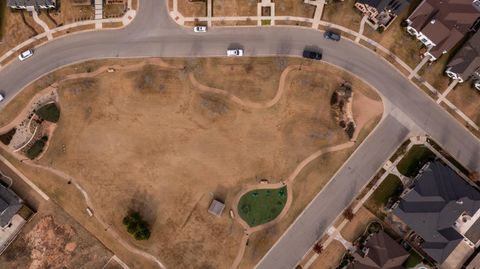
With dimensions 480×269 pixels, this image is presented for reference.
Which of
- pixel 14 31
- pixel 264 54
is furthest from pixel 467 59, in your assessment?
pixel 14 31

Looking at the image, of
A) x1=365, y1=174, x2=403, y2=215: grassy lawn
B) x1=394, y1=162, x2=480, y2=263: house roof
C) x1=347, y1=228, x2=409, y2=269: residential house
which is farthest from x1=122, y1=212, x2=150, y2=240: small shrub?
x1=394, y1=162, x2=480, y2=263: house roof

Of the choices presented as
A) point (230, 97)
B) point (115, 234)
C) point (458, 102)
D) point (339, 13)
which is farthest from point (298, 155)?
point (115, 234)

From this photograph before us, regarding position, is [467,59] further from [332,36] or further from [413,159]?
[332,36]

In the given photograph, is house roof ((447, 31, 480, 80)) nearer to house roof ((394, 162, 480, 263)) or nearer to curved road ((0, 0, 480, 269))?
curved road ((0, 0, 480, 269))

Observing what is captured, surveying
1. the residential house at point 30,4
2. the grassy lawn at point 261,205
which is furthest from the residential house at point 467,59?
the residential house at point 30,4

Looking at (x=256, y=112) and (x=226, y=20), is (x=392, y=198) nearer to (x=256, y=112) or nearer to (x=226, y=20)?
(x=256, y=112)
